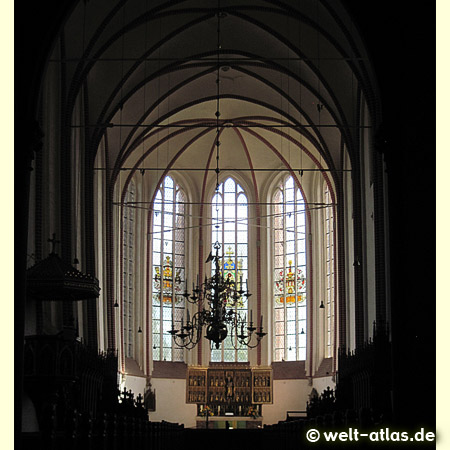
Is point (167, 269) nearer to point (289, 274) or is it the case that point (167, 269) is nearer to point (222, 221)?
point (222, 221)

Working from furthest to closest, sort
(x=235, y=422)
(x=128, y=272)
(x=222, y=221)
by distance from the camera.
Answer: (x=222, y=221) → (x=128, y=272) → (x=235, y=422)

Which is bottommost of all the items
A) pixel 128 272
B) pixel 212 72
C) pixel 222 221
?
pixel 128 272

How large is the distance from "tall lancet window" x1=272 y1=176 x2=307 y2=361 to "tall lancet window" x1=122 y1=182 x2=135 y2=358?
17.7 ft

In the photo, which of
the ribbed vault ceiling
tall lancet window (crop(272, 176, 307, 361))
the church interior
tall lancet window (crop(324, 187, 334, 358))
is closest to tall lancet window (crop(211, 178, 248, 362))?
the church interior

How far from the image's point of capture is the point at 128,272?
3334cm

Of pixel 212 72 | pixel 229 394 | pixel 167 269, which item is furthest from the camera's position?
pixel 167 269

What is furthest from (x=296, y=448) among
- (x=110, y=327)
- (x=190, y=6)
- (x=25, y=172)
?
(x=110, y=327)

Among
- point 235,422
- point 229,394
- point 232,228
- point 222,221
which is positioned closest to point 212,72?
point 222,221

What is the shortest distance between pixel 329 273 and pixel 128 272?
728 centimetres

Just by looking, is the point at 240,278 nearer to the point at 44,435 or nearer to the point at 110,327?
the point at 110,327

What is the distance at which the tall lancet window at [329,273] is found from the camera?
32.2m

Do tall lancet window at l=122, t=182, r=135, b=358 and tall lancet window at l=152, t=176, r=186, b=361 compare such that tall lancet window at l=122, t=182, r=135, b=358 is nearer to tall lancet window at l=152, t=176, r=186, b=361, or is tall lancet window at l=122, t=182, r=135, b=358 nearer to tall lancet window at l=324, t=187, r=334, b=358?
tall lancet window at l=152, t=176, r=186, b=361

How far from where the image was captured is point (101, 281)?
1110 inches

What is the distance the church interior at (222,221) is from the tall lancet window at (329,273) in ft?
0.26
